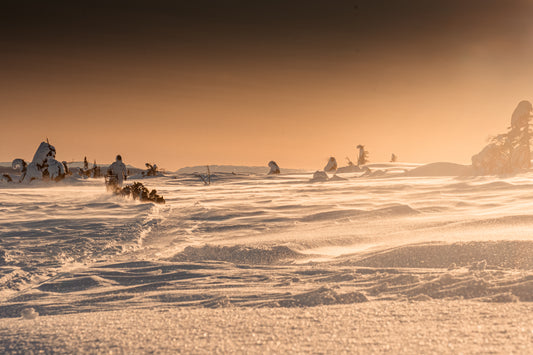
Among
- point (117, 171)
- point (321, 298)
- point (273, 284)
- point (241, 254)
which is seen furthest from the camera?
point (117, 171)

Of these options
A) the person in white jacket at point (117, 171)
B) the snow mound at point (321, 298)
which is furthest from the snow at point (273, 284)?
the person in white jacket at point (117, 171)

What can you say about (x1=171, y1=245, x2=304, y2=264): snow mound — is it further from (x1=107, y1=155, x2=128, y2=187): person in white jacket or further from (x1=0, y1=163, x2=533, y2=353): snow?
(x1=107, y1=155, x2=128, y2=187): person in white jacket

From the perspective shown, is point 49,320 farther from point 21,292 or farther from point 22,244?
point 22,244

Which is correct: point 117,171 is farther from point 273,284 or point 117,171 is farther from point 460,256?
point 460,256

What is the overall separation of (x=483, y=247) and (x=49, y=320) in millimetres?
3400

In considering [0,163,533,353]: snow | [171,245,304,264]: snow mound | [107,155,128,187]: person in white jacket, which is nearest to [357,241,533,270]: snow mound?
[0,163,533,353]: snow

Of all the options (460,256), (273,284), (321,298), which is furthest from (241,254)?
(460,256)

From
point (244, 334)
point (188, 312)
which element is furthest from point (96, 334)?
point (244, 334)

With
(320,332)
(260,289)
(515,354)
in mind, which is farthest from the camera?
(260,289)

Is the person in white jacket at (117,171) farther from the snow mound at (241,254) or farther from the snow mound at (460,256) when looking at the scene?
the snow mound at (460,256)

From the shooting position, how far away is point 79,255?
4719 millimetres

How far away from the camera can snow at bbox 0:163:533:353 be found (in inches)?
71.4

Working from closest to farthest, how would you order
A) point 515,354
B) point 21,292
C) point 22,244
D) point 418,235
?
point 515,354, point 21,292, point 418,235, point 22,244

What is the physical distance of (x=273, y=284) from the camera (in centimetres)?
307
